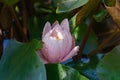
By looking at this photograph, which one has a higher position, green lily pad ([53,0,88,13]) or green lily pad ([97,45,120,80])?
green lily pad ([53,0,88,13])

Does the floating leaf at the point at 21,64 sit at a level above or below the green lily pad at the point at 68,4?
below

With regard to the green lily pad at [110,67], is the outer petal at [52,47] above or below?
above

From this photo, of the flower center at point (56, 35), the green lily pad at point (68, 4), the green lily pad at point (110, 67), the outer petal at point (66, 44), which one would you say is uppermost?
the green lily pad at point (68, 4)

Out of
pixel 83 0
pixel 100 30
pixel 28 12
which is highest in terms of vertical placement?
pixel 83 0

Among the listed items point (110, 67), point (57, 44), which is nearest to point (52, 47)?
point (57, 44)

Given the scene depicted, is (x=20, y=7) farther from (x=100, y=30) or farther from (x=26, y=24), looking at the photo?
(x=100, y=30)

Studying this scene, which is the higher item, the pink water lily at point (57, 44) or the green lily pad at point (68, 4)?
the green lily pad at point (68, 4)

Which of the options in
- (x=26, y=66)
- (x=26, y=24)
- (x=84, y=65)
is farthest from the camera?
(x=26, y=24)

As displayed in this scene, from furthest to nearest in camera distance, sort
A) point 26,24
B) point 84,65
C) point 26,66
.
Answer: point 26,24
point 84,65
point 26,66

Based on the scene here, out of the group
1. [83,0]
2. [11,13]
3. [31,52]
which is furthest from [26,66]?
[11,13]
